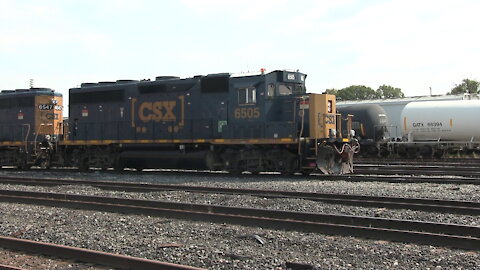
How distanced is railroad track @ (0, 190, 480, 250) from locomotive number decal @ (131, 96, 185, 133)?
22.4 ft

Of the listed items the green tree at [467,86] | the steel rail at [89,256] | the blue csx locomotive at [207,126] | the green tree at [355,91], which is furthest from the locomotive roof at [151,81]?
the green tree at [355,91]

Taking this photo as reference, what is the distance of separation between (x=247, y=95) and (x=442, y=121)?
13134mm

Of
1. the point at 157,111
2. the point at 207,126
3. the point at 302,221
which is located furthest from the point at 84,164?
the point at 302,221

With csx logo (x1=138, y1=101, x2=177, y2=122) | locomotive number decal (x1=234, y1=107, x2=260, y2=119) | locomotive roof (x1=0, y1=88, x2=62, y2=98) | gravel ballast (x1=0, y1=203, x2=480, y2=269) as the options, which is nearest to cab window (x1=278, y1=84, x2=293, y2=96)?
locomotive number decal (x1=234, y1=107, x2=260, y2=119)

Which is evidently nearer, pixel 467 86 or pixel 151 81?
pixel 151 81

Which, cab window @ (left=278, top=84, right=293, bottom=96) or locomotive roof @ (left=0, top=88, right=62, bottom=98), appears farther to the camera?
locomotive roof @ (left=0, top=88, right=62, bottom=98)

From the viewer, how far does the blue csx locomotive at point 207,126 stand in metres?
15.6

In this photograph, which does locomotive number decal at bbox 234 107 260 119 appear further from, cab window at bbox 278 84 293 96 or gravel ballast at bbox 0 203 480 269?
gravel ballast at bbox 0 203 480 269

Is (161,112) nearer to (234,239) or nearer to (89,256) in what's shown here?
(234,239)

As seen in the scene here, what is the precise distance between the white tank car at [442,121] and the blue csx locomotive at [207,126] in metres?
9.44

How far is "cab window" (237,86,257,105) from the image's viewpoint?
16.0m

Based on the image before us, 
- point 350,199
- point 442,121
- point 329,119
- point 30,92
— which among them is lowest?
point 350,199

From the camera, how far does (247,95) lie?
1608 cm

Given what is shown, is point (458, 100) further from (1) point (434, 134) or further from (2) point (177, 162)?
(2) point (177, 162)
